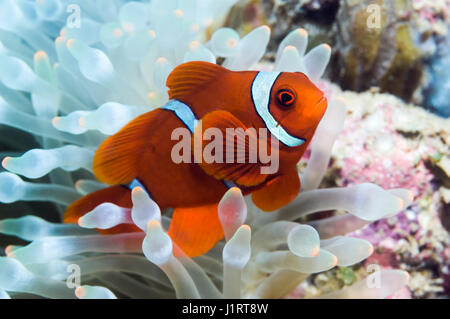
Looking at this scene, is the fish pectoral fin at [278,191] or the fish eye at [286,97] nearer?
the fish eye at [286,97]

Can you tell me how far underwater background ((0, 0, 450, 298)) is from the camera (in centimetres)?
95

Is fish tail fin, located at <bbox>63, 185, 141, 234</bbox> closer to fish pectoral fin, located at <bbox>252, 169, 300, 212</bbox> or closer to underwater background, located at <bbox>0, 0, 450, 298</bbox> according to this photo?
underwater background, located at <bbox>0, 0, 450, 298</bbox>

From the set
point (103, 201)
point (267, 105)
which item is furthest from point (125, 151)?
point (267, 105)

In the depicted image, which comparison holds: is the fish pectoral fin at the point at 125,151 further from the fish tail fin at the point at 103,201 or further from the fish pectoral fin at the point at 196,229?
the fish pectoral fin at the point at 196,229

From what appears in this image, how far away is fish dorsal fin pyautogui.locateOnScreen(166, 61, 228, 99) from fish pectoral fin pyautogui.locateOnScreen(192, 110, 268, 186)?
12cm

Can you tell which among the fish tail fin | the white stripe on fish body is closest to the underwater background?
the fish tail fin

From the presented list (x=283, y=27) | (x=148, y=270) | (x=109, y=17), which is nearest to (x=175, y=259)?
(x=148, y=270)

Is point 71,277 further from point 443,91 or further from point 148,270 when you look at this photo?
point 443,91

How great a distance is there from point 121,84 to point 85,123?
0.20 metres

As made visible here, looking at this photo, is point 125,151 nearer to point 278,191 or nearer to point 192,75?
point 192,75

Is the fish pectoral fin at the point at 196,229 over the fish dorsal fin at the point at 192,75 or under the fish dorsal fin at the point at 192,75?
under

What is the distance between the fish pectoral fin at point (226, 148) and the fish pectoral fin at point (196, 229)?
0.10 m

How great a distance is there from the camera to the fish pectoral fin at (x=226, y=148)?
823mm

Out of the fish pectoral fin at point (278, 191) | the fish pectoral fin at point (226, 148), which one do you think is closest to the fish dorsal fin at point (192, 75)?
the fish pectoral fin at point (226, 148)
